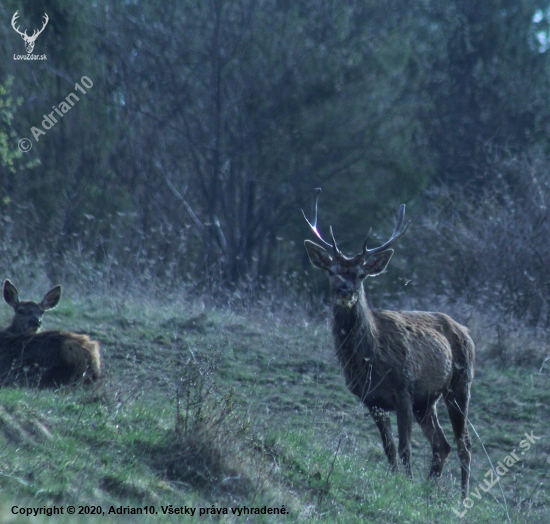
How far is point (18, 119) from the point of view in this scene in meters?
21.7

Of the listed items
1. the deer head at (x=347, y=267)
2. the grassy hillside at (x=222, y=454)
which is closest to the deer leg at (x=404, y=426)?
the grassy hillside at (x=222, y=454)

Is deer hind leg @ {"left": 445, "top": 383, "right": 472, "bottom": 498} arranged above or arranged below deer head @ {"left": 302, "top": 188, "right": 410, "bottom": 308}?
below

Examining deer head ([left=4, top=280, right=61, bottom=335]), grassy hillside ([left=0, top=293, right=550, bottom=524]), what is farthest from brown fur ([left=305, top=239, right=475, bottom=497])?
deer head ([left=4, top=280, right=61, bottom=335])

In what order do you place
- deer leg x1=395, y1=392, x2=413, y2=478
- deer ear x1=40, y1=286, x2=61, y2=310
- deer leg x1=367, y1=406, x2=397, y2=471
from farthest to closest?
deer ear x1=40, y1=286, x2=61, y2=310 → deer leg x1=395, y1=392, x2=413, y2=478 → deer leg x1=367, y1=406, x2=397, y2=471

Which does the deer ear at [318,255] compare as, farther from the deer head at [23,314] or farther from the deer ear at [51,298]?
the deer head at [23,314]

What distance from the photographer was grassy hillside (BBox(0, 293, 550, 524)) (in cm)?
559

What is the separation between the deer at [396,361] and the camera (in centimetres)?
865

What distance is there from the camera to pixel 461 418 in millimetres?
9688

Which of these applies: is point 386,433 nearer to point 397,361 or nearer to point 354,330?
point 397,361

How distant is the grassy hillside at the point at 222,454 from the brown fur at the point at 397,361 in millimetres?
425

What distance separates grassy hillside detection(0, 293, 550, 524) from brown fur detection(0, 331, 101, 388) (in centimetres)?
26

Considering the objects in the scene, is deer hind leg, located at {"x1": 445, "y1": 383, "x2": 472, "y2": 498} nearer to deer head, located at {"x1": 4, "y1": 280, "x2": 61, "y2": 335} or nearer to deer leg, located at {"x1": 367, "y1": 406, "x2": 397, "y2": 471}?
deer leg, located at {"x1": 367, "y1": 406, "x2": 397, "y2": 471}

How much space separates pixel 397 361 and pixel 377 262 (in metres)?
1.27

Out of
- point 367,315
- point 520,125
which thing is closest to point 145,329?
point 367,315
